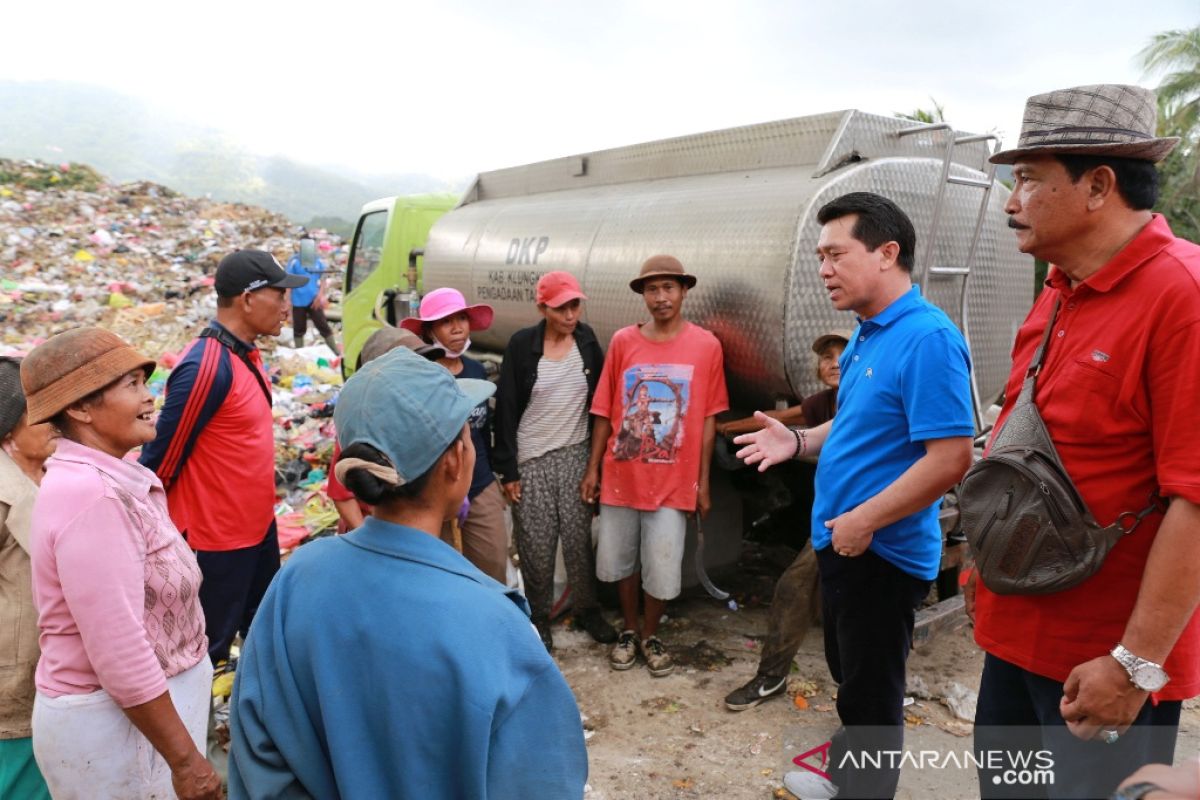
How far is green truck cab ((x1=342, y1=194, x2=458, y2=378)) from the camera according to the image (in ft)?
25.6

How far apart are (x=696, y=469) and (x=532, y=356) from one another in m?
1.04

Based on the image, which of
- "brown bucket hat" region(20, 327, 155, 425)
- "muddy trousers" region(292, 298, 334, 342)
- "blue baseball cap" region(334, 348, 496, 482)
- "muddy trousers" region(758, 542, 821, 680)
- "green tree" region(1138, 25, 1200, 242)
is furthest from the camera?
"green tree" region(1138, 25, 1200, 242)

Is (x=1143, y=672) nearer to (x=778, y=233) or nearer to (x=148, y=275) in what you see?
(x=778, y=233)

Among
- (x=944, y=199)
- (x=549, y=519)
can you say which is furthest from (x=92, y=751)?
(x=944, y=199)

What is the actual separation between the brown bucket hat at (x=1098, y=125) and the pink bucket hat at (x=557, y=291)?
2.45 metres

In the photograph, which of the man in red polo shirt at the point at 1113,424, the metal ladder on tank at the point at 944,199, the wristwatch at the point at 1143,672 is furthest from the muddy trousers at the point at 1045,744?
the metal ladder on tank at the point at 944,199

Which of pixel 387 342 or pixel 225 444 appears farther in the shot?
pixel 387 342

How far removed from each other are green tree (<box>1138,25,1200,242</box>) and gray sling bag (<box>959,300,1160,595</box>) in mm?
17107

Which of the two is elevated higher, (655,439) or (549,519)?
(655,439)

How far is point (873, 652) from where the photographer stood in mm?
2398

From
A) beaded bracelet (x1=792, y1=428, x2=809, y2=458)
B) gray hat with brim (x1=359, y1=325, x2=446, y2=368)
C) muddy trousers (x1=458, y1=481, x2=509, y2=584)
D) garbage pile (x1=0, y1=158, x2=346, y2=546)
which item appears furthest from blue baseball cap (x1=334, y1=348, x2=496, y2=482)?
garbage pile (x1=0, y1=158, x2=346, y2=546)

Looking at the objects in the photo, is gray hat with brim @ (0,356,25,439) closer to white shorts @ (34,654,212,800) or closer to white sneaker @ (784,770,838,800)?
white shorts @ (34,654,212,800)

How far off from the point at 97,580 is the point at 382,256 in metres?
6.59

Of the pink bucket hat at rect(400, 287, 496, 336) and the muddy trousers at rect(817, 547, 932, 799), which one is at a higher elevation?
the pink bucket hat at rect(400, 287, 496, 336)
